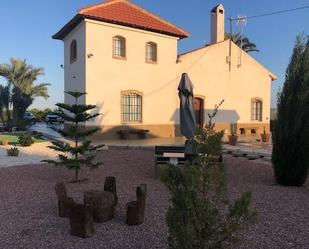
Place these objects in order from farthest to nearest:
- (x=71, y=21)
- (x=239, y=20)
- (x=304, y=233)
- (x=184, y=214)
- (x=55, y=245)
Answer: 1. (x=239, y=20)
2. (x=71, y=21)
3. (x=304, y=233)
4. (x=55, y=245)
5. (x=184, y=214)

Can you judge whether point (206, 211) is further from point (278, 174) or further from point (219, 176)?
point (278, 174)

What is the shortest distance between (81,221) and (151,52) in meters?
15.6

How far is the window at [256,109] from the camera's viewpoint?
23516 mm

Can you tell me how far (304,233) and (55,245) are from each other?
319 cm

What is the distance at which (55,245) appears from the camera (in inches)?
169

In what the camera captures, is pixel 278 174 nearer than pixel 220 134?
No

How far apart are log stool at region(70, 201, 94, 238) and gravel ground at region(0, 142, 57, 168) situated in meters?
6.95

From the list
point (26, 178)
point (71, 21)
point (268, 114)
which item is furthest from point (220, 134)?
point (268, 114)

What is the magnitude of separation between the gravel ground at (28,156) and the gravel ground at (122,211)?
4.82 feet

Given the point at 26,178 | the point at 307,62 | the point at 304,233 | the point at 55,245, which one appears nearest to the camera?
the point at 55,245

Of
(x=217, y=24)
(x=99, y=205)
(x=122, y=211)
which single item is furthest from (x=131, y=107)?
(x=99, y=205)

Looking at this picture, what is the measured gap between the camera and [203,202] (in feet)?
10.2

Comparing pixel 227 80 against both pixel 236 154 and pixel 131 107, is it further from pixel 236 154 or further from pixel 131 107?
pixel 236 154

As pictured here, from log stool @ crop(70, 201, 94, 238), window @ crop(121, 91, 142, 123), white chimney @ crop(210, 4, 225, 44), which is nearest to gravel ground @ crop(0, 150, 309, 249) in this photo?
log stool @ crop(70, 201, 94, 238)
